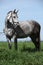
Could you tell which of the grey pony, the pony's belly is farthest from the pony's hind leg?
the pony's belly

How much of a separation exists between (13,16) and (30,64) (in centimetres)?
495

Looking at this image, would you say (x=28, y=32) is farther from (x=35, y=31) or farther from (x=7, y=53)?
(x=7, y=53)

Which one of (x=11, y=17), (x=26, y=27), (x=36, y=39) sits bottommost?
(x=36, y=39)

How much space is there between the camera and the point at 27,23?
52.1 feet

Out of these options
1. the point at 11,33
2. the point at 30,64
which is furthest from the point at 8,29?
the point at 30,64

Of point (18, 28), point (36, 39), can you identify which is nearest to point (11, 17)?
point (18, 28)

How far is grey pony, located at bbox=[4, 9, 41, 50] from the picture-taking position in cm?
1497

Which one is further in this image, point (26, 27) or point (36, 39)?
point (36, 39)

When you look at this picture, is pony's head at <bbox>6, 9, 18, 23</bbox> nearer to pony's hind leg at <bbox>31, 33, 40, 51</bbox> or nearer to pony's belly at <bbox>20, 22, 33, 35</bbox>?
pony's belly at <bbox>20, 22, 33, 35</bbox>

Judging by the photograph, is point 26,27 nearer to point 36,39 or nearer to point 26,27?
point 26,27

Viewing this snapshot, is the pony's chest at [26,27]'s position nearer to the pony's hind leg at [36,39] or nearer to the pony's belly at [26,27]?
the pony's belly at [26,27]

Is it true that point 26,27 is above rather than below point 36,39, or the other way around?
above

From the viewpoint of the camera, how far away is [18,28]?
15.2 metres

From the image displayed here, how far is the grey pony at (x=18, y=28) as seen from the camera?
589 inches
